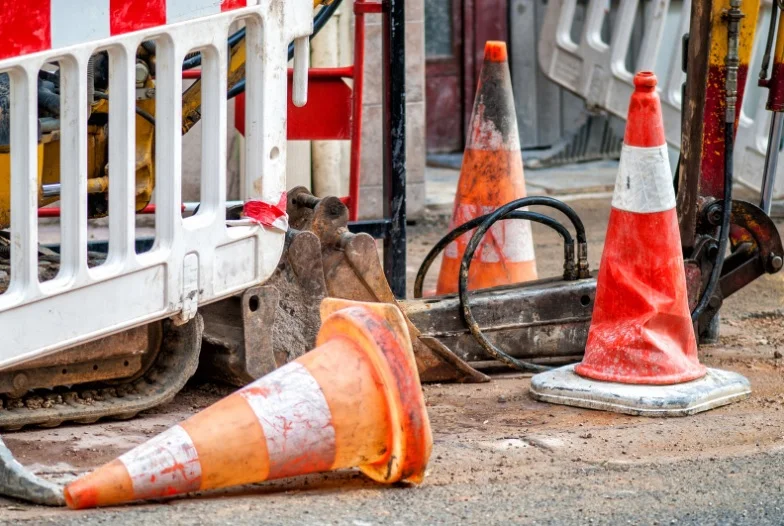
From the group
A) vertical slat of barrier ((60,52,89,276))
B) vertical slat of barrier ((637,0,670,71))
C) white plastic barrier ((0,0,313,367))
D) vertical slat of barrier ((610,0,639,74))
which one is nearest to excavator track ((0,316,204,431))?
white plastic barrier ((0,0,313,367))

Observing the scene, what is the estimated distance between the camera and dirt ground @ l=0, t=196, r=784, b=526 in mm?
3275

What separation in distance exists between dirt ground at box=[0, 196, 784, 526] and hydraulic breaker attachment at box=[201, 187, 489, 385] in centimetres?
13

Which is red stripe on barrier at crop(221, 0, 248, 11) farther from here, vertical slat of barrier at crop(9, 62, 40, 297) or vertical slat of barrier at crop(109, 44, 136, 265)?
vertical slat of barrier at crop(9, 62, 40, 297)

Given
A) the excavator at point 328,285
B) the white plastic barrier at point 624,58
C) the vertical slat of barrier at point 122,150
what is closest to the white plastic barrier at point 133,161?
the vertical slat of barrier at point 122,150

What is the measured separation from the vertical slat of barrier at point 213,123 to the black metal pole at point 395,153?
162 centimetres

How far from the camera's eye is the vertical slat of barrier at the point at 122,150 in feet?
11.9

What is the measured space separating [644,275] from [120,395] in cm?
168

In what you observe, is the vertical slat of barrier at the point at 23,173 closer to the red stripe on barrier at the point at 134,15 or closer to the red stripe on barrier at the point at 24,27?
the red stripe on barrier at the point at 24,27

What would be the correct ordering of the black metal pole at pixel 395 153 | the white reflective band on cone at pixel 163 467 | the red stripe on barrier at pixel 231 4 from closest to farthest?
the white reflective band on cone at pixel 163 467, the red stripe on barrier at pixel 231 4, the black metal pole at pixel 395 153

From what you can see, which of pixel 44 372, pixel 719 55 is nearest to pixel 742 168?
pixel 719 55

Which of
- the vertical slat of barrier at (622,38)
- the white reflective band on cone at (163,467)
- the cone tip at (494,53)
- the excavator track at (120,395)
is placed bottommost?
the excavator track at (120,395)

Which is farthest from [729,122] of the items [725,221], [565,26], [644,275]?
[565,26]

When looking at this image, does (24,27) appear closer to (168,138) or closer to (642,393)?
(168,138)

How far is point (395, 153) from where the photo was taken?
5.57 metres
